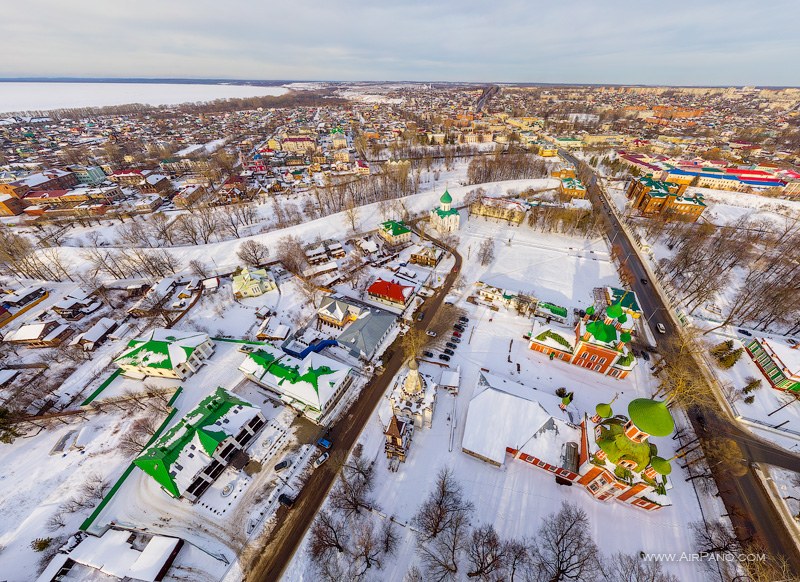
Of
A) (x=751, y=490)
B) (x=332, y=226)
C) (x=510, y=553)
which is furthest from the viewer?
(x=332, y=226)

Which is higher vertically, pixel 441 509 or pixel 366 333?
pixel 366 333

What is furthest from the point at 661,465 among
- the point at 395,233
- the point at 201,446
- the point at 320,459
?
the point at 395,233

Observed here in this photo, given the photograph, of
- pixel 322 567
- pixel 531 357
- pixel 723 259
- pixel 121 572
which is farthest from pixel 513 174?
pixel 121 572

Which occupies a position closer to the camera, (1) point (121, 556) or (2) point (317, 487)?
(1) point (121, 556)

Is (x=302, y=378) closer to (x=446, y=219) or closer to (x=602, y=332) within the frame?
(x=602, y=332)

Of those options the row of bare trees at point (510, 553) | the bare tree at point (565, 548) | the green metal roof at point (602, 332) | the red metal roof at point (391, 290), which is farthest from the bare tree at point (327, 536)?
the green metal roof at point (602, 332)

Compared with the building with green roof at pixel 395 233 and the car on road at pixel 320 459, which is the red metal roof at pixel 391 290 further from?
the car on road at pixel 320 459

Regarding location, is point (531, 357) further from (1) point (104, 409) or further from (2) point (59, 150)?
(2) point (59, 150)
